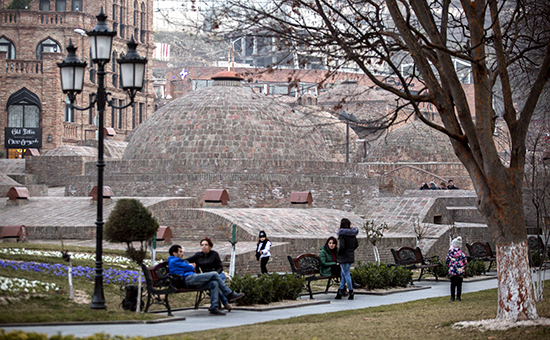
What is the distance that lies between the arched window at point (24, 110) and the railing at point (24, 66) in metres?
1.47

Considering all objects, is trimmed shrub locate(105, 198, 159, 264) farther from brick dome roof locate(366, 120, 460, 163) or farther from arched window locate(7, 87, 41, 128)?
arched window locate(7, 87, 41, 128)

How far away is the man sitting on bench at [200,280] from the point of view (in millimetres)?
11406

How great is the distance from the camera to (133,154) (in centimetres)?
3253

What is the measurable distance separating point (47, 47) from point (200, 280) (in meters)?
54.3

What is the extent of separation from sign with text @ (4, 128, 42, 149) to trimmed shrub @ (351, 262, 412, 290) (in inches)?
1758

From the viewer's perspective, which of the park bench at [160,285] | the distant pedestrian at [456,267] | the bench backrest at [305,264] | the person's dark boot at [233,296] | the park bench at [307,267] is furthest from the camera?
the bench backrest at [305,264]

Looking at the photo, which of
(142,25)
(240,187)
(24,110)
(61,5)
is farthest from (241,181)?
(142,25)

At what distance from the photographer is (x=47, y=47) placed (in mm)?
61188

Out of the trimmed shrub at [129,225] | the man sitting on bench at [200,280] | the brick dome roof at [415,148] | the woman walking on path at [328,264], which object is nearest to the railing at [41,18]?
the brick dome roof at [415,148]

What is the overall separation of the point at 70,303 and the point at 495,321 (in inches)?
244

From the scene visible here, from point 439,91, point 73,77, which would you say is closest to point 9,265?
point 73,77

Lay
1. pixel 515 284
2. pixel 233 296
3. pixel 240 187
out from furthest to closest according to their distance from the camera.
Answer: pixel 240 187
pixel 233 296
pixel 515 284

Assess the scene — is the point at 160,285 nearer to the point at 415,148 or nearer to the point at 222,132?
the point at 222,132

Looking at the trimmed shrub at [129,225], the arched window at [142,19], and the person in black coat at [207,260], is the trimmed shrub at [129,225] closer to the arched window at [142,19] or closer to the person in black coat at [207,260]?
the person in black coat at [207,260]
